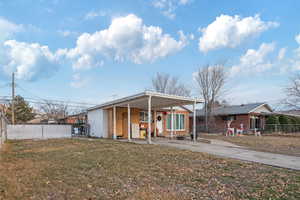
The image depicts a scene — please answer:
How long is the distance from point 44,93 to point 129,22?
20922 millimetres

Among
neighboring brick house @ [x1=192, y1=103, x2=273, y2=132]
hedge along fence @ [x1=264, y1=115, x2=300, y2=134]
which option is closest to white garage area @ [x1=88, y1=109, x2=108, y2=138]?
neighboring brick house @ [x1=192, y1=103, x2=273, y2=132]

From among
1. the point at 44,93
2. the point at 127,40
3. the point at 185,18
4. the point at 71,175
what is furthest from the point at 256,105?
the point at 44,93

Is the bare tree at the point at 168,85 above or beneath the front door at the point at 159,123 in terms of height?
above

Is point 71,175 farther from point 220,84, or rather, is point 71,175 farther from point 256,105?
point 256,105

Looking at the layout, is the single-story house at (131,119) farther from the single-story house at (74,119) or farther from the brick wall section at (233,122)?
the brick wall section at (233,122)

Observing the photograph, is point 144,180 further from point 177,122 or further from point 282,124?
point 282,124

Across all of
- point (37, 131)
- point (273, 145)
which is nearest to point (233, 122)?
point (273, 145)

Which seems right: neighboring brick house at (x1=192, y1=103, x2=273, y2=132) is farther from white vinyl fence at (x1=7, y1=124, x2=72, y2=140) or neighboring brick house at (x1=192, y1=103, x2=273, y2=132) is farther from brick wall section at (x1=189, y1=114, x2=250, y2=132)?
white vinyl fence at (x1=7, y1=124, x2=72, y2=140)

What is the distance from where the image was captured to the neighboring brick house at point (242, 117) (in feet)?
82.1

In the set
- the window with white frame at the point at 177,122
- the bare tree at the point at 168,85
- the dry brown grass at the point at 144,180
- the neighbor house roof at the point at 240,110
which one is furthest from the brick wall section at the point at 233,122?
the dry brown grass at the point at 144,180

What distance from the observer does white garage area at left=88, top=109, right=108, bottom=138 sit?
15859mm

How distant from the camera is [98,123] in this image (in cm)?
1655

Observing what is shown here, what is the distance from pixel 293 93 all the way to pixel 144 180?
2626cm

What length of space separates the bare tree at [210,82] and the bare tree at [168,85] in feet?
22.5
